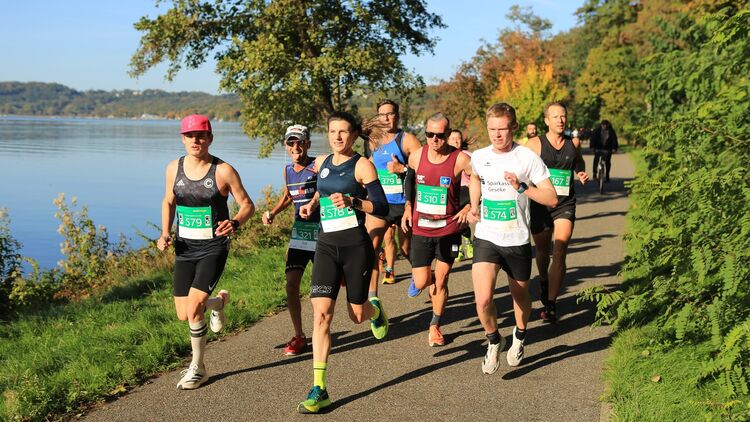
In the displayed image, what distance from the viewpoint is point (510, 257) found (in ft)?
17.7

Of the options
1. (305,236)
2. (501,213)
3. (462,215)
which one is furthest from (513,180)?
(305,236)

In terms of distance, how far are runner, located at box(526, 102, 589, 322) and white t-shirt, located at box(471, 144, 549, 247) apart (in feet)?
5.56

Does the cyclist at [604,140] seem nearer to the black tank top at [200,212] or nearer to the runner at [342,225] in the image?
the runner at [342,225]

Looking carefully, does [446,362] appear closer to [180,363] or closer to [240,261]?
[180,363]

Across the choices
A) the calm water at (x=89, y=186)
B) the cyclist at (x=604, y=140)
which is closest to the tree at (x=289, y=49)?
the calm water at (x=89, y=186)

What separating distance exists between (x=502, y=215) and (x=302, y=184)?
6.02ft

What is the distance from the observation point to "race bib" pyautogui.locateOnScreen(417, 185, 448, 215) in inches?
256

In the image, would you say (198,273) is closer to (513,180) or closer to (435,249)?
(435,249)

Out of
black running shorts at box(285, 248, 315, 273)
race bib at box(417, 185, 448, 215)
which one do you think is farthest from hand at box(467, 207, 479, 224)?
black running shorts at box(285, 248, 315, 273)

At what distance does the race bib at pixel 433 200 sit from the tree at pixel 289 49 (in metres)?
7.72

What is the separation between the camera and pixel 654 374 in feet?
17.0

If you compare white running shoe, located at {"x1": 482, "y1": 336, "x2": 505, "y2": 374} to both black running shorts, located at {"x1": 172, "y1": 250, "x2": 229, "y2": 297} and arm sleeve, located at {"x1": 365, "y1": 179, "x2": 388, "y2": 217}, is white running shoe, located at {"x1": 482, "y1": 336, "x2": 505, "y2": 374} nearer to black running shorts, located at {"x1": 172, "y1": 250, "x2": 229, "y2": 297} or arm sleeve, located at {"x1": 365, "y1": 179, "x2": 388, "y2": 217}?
arm sleeve, located at {"x1": 365, "y1": 179, "x2": 388, "y2": 217}

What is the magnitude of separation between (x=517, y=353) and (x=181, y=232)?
2.85 meters

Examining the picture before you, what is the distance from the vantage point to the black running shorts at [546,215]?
23.6 feet
